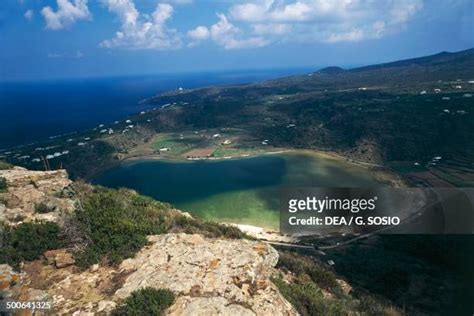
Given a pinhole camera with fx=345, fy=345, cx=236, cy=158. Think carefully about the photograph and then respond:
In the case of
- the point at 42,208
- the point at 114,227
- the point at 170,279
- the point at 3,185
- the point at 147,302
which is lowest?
the point at 170,279

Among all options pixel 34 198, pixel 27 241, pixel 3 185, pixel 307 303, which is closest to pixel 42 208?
pixel 34 198

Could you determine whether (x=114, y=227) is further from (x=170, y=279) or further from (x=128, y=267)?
(x=170, y=279)

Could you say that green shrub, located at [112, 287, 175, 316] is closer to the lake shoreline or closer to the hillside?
the hillside

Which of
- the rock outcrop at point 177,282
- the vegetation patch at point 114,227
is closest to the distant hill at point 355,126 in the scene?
the vegetation patch at point 114,227

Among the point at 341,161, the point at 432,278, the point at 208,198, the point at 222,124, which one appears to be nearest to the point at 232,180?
the point at 208,198

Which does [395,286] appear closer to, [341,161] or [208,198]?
[208,198]

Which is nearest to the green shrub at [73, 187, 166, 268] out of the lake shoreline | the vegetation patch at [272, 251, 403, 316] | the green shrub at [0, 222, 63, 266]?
the green shrub at [0, 222, 63, 266]
